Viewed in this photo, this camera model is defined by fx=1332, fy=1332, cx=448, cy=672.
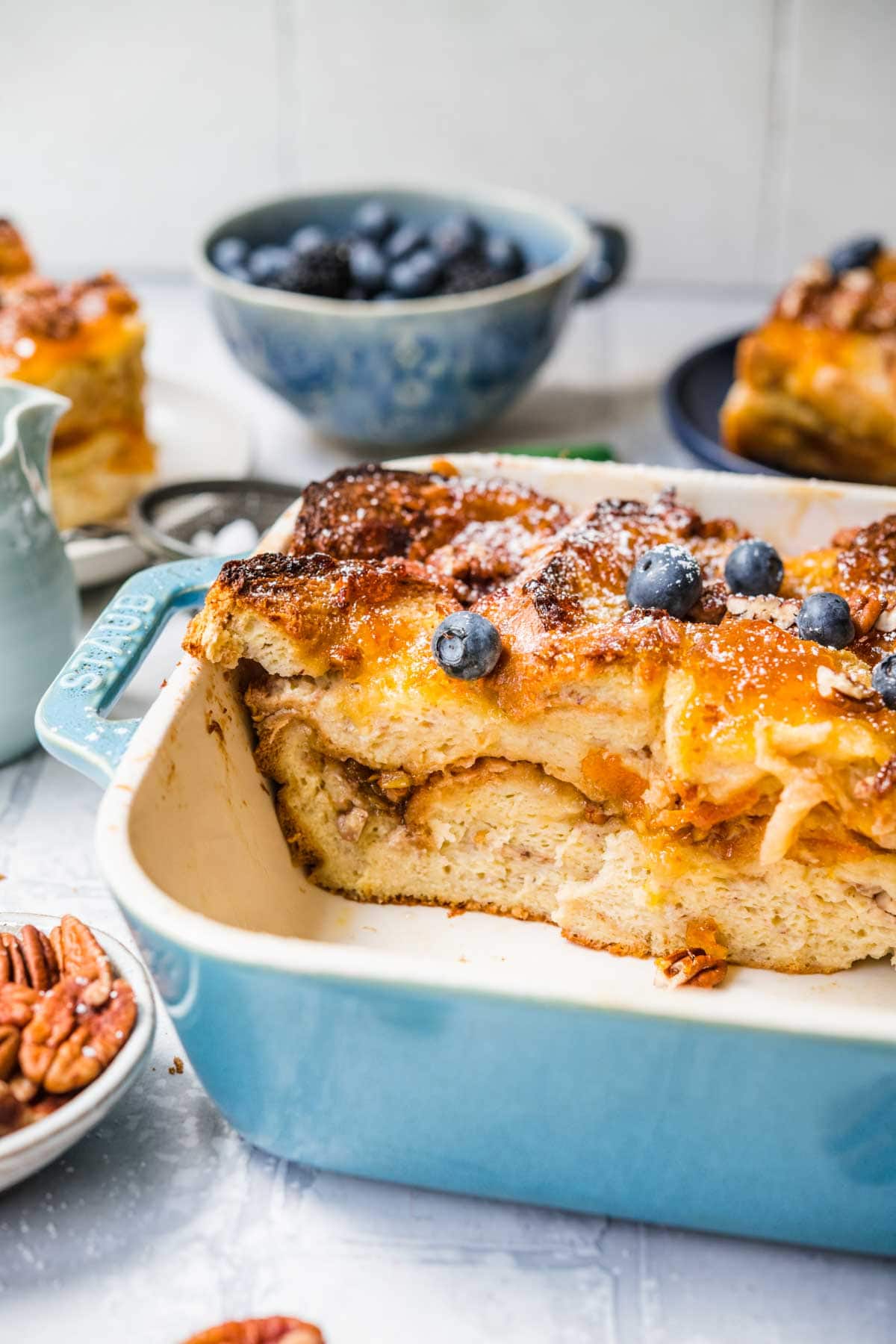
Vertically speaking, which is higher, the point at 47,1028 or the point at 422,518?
the point at 422,518

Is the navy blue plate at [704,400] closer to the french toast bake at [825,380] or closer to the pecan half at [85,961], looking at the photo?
the french toast bake at [825,380]

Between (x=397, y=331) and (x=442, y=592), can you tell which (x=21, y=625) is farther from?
(x=397, y=331)

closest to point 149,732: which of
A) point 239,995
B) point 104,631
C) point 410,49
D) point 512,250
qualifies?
point 104,631

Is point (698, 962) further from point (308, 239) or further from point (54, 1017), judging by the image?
point (308, 239)

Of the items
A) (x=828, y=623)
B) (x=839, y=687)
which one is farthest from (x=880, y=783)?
(x=828, y=623)

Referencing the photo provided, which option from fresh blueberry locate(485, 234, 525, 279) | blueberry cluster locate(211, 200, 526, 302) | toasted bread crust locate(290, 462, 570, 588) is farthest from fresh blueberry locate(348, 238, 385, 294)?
toasted bread crust locate(290, 462, 570, 588)

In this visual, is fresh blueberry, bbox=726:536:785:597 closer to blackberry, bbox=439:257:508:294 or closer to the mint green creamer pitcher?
the mint green creamer pitcher
